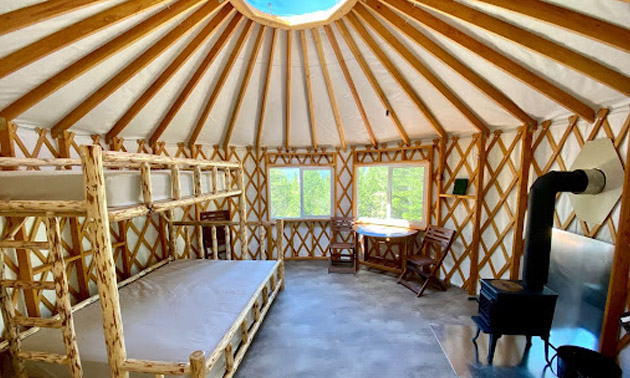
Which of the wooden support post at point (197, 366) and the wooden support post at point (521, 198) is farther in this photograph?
Answer: the wooden support post at point (521, 198)

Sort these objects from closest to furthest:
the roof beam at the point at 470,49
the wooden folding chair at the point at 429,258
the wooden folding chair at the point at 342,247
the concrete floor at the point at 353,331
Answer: the roof beam at the point at 470,49, the concrete floor at the point at 353,331, the wooden folding chair at the point at 429,258, the wooden folding chair at the point at 342,247

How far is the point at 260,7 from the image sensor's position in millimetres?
2301

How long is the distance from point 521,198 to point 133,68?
4.59 m

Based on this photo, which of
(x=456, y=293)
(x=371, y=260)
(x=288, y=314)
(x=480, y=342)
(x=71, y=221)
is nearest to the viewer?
(x=480, y=342)

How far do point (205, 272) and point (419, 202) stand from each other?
3638 millimetres

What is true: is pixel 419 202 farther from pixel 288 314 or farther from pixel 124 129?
pixel 124 129

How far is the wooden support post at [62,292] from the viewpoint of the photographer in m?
1.45

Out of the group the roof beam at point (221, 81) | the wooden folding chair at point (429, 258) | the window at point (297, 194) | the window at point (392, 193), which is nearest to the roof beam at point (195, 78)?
the roof beam at point (221, 81)

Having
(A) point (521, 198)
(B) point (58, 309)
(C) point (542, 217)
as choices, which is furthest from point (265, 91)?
(A) point (521, 198)

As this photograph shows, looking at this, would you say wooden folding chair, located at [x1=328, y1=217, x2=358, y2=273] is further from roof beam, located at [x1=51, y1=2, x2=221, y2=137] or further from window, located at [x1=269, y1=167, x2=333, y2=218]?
roof beam, located at [x1=51, y1=2, x2=221, y2=137]

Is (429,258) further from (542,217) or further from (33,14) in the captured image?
(33,14)

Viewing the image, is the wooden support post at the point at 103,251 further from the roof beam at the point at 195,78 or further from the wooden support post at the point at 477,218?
the wooden support post at the point at 477,218

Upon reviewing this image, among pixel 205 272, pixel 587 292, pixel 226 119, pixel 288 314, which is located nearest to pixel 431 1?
pixel 587 292

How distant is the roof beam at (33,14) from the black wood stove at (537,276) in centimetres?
384
